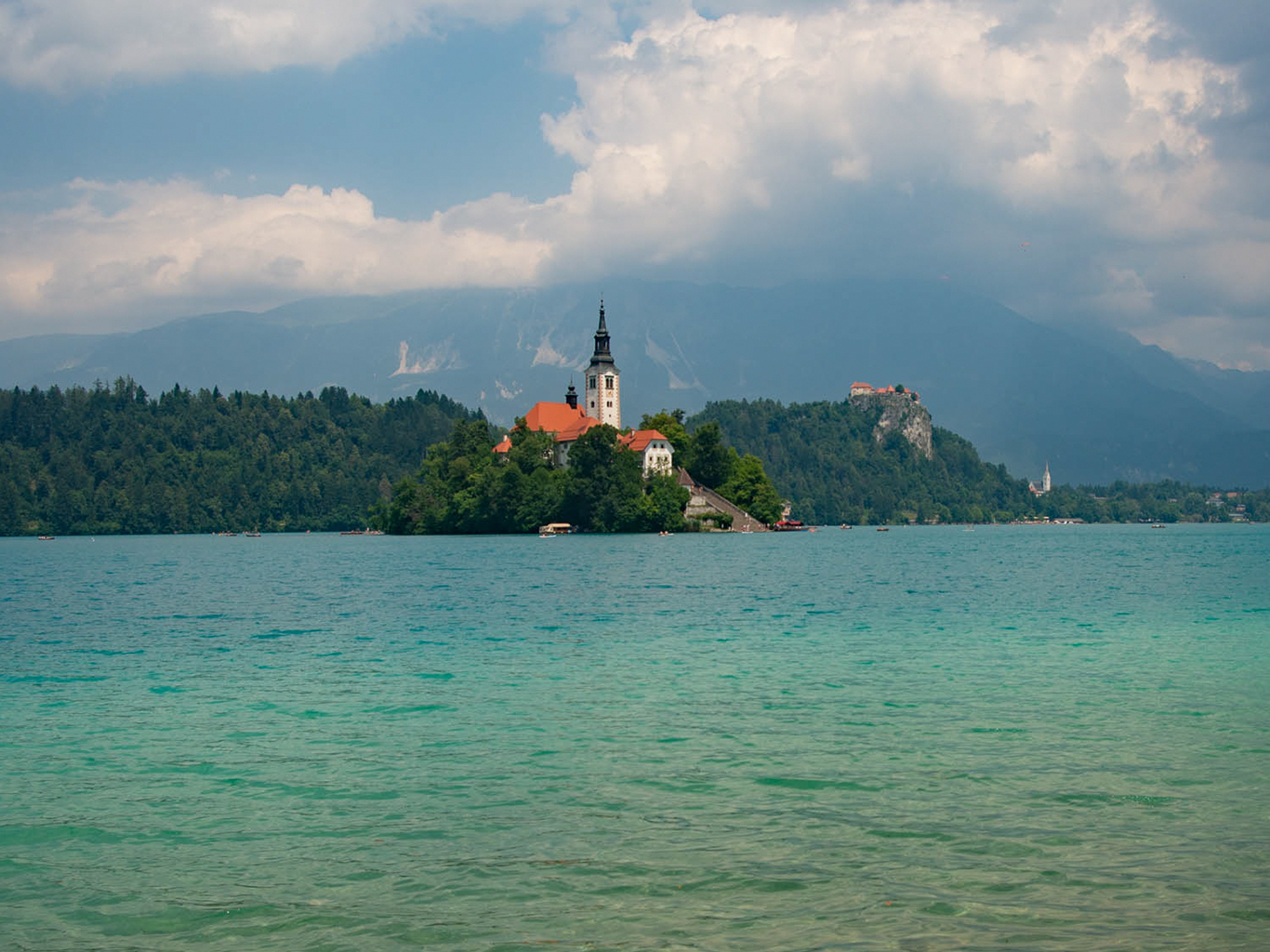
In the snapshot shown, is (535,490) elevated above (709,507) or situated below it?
above

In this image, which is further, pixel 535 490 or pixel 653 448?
pixel 653 448

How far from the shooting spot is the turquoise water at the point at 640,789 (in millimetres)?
11750

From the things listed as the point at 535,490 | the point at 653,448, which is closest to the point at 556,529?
the point at 535,490

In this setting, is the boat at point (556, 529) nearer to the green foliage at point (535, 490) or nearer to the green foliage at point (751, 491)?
the green foliage at point (535, 490)

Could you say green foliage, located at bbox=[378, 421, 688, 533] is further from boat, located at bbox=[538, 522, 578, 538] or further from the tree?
the tree

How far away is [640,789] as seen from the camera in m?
16.9

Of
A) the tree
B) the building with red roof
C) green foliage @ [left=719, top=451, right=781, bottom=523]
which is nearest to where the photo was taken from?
green foliage @ [left=719, top=451, right=781, bottom=523]

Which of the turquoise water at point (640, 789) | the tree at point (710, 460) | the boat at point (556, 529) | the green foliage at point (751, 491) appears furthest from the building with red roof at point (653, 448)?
the turquoise water at point (640, 789)

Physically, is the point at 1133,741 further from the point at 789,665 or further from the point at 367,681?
the point at 367,681

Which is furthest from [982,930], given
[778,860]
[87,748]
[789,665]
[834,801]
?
[789,665]

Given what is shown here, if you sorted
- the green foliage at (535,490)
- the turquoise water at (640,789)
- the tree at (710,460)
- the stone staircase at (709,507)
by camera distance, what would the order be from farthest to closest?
the tree at (710,460), the stone staircase at (709,507), the green foliage at (535,490), the turquoise water at (640,789)

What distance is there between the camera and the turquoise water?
1175cm

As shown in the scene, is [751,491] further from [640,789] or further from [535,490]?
[640,789]

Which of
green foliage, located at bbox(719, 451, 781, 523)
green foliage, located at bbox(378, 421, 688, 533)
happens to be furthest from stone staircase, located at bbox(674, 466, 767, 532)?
green foliage, located at bbox(378, 421, 688, 533)
